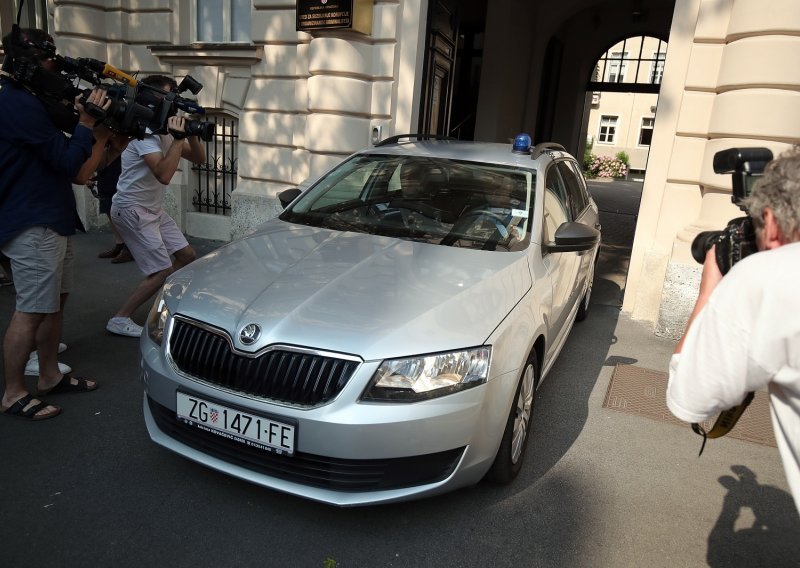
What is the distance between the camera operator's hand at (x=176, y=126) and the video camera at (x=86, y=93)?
0.02 metres

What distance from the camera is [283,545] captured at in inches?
94.4

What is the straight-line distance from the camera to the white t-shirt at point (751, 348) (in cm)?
119

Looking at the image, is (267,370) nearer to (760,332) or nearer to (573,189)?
(760,332)

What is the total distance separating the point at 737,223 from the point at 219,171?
25.4 ft

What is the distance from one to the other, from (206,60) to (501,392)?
6.99 metres

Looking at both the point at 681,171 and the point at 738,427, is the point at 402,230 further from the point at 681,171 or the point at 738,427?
the point at 681,171

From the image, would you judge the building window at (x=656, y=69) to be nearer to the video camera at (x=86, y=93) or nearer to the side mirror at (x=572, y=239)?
the side mirror at (x=572, y=239)

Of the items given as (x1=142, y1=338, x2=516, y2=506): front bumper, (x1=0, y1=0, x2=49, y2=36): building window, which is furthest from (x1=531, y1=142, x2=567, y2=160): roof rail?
(x1=0, y1=0, x2=49, y2=36): building window

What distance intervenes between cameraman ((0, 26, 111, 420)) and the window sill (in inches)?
181

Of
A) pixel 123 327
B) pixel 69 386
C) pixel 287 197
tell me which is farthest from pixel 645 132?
pixel 69 386

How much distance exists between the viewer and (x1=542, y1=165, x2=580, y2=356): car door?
3387 millimetres

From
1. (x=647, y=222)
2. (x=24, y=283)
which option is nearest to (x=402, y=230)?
(x=24, y=283)

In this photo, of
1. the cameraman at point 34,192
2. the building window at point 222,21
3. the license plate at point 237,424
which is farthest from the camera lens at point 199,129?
the building window at point 222,21

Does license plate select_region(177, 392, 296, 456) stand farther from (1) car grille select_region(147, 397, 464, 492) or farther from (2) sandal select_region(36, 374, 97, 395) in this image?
(2) sandal select_region(36, 374, 97, 395)
